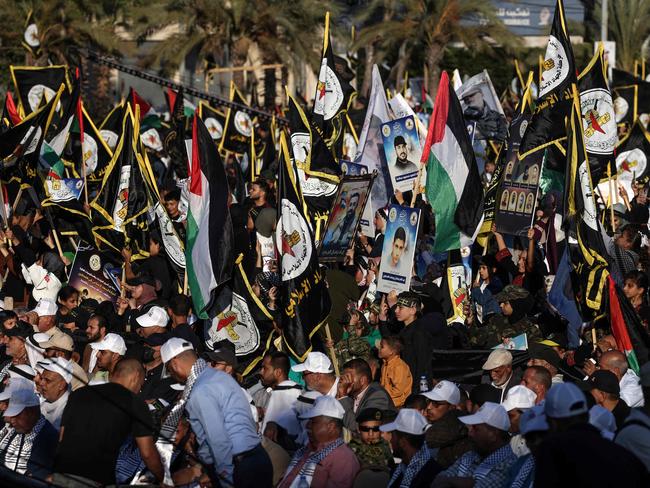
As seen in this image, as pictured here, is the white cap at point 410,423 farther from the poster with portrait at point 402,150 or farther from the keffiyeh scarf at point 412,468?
the poster with portrait at point 402,150

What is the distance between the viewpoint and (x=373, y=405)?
10.3 m

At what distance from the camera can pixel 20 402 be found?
9633 millimetres

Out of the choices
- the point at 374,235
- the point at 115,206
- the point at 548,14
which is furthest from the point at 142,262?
the point at 548,14

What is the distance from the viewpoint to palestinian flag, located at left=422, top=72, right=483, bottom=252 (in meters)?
14.1

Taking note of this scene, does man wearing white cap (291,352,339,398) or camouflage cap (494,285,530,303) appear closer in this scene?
man wearing white cap (291,352,339,398)

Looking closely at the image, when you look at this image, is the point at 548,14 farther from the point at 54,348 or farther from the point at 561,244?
the point at 54,348

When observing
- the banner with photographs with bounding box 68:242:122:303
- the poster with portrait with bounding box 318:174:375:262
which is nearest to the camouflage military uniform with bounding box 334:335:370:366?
the poster with portrait with bounding box 318:174:375:262

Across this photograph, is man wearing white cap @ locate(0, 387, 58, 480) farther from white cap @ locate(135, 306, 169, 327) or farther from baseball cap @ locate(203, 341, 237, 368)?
white cap @ locate(135, 306, 169, 327)

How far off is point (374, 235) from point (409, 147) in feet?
3.72

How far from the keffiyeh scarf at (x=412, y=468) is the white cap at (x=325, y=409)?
52 cm

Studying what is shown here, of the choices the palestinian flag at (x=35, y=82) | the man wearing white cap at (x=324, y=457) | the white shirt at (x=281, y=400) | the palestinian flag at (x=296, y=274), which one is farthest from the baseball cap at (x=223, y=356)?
the palestinian flag at (x=35, y=82)

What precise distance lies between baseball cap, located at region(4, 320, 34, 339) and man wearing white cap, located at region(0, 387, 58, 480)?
2.81 m

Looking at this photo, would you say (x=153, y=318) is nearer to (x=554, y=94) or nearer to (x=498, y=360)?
(x=498, y=360)

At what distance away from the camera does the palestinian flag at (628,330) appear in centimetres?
1175
